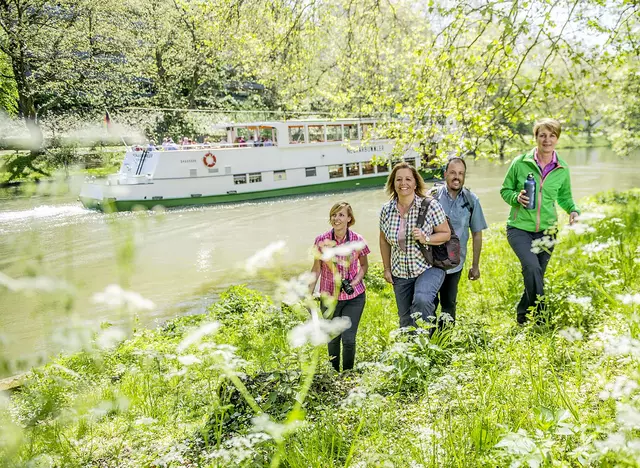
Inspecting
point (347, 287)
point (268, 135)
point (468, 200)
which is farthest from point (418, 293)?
point (268, 135)

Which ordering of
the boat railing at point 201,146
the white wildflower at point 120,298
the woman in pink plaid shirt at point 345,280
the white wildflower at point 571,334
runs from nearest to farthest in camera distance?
the white wildflower at point 120,298 < the white wildflower at point 571,334 < the woman in pink plaid shirt at point 345,280 < the boat railing at point 201,146

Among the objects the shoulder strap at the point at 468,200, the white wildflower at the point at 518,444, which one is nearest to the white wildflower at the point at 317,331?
the white wildflower at the point at 518,444

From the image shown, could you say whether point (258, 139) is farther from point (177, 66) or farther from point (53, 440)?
point (53, 440)

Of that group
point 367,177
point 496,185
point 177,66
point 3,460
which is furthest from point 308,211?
point 3,460

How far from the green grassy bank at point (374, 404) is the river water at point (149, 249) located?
1.01 feet

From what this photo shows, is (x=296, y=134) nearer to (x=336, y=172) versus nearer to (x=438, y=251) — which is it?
(x=336, y=172)

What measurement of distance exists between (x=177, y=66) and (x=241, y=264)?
2968 centimetres

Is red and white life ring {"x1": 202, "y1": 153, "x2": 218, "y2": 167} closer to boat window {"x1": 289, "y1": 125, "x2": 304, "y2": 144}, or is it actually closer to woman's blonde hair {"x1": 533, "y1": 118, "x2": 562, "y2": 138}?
boat window {"x1": 289, "y1": 125, "x2": 304, "y2": 144}

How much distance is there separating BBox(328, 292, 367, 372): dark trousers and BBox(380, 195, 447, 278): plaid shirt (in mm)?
418

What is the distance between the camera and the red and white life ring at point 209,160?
21.3 m

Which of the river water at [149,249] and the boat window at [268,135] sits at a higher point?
the boat window at [268,135]

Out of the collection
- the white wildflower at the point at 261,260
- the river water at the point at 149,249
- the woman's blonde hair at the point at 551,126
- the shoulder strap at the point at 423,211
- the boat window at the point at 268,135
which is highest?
the boat window at the point at 268,135

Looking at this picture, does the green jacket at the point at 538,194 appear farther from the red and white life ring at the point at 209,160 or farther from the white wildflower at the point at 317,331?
the red and white life ring at the point at 209,160

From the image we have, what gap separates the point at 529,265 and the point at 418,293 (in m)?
1.14
